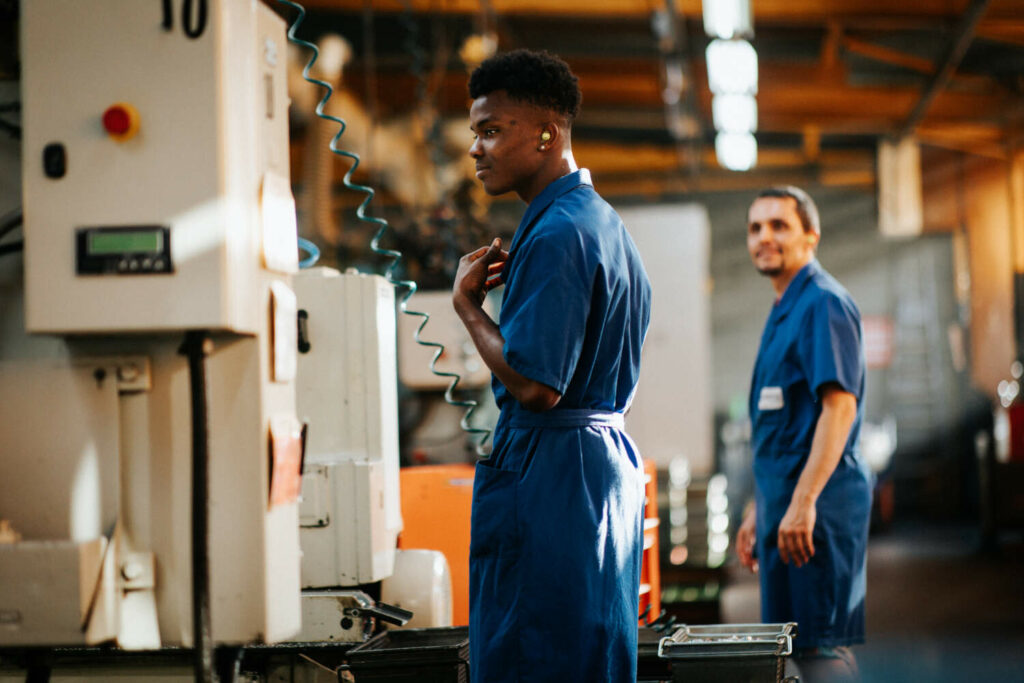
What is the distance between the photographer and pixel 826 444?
281cm

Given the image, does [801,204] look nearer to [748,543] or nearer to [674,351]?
[748,543]

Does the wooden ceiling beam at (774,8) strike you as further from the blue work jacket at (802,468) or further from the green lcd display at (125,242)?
the green lcd display at (125,242)

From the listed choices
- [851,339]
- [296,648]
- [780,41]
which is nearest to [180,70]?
[296,648]

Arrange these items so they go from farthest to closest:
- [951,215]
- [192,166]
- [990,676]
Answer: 1. [951,215]
2. [990,676]
3. [192,166]

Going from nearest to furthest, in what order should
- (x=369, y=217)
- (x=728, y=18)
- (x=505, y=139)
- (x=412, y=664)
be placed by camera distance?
1. (x=505, y=139)
2. (x=412, y=664)
3. (x=369, y=217)
4. (x=728, y=18)

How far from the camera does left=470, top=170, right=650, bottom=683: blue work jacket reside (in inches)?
69.5

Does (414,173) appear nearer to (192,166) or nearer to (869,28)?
(869,28)

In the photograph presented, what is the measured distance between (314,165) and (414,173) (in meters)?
0.80

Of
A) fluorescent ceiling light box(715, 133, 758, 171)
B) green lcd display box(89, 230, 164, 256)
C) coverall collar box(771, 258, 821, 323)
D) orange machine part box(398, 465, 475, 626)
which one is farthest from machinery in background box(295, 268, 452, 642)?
fluorescent ceiling light box(715, 133, 758, 171)

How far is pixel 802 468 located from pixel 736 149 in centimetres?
808

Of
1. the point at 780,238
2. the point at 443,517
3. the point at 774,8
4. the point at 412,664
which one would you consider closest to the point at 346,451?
the point at 412,664

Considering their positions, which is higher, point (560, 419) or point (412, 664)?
point (560, 419)

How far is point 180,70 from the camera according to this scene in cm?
159

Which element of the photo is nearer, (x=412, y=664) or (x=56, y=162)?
(x=56, y=162)
